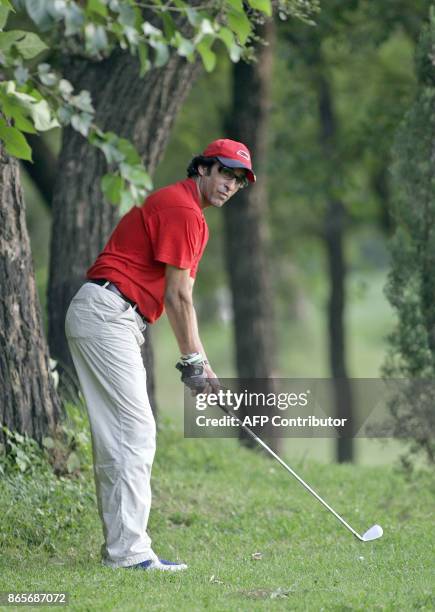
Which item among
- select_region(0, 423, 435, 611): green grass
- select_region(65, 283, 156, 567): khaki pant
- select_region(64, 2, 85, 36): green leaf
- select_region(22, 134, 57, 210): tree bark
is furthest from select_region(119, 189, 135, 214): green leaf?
select_region(22, 134, 57, 210): tree bark

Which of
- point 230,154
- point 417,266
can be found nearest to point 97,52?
point 230,154

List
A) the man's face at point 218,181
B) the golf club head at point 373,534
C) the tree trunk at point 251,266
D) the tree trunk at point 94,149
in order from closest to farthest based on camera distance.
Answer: the man's face at point 218,181, the golf club head at point 373,534, the tree trunk at point 94,149, the tree trunk at point 251,266

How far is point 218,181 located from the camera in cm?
646

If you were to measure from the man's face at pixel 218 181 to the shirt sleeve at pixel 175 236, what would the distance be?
36cm

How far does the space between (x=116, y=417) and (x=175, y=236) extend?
1015 millimetres

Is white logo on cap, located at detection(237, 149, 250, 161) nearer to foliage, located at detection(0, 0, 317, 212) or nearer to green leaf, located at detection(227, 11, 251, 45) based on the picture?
foliage, located at detection(0, 0, 317, 212)

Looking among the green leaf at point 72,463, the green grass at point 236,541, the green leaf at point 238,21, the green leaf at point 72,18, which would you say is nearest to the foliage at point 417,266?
the green grass at point 236,541

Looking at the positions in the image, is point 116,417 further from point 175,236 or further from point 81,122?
point 81,122

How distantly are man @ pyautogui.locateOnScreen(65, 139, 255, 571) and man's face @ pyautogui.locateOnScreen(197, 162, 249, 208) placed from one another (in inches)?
4.3

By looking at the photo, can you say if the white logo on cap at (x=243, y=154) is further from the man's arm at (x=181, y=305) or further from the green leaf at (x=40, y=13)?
the green leaf at (x=40, y=13)

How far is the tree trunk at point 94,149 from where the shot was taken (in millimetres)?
9180

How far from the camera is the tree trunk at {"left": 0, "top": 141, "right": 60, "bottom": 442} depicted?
291 inches

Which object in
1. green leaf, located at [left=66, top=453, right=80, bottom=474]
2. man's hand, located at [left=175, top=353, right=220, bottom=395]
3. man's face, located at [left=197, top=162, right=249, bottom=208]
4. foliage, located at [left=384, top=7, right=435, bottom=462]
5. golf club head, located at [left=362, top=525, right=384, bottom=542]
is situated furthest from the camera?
foliage, located at [left=384, top=7, right=435, bottom=462]

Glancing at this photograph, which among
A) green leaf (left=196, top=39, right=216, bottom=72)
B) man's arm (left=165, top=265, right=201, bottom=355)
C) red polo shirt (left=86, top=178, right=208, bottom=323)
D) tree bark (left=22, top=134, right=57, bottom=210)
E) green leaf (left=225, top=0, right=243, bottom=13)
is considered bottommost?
man's arm (left=165, top=265, right=201, bottom=355)
